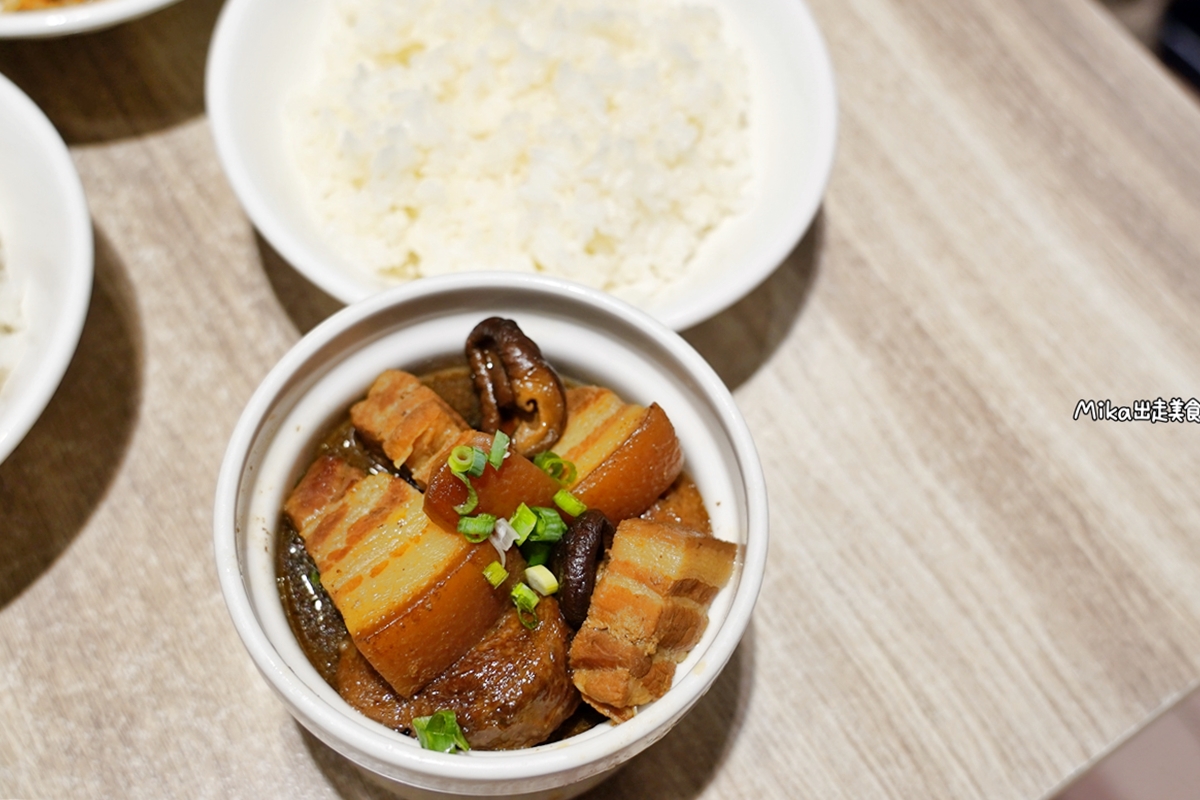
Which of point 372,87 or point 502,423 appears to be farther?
point 372,87

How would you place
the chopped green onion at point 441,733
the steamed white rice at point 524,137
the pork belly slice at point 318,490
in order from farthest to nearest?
the steamed white rice at point 524,137
the pork belly slice at point 318,490
the chopped green onion at point 441,733

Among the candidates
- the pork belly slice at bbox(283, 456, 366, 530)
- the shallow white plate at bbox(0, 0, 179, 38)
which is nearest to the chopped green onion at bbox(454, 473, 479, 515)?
the pork belly slice at bbox(283, 456, 366, 530)

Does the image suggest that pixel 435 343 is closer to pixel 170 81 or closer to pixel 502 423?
pixel 502 423

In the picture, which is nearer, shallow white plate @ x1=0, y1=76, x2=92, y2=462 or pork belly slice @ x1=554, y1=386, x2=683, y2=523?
pork belly slice @ x1=554, y1=386, x2=683, y2=523

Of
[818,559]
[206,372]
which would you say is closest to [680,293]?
[818,559]
